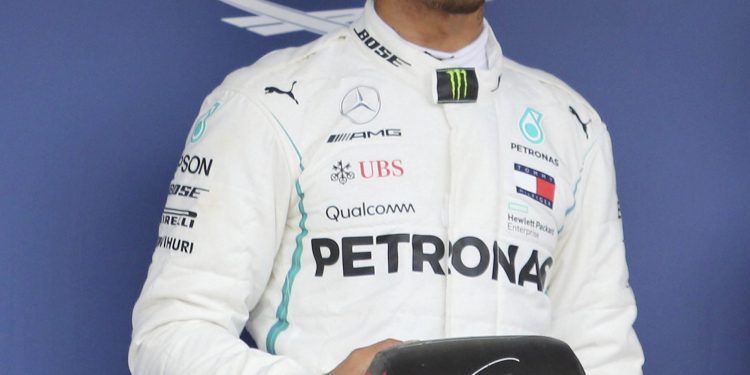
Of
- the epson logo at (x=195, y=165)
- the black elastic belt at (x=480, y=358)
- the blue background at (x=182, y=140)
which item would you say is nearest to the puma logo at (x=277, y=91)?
the epson logo at (x=195, y=165)

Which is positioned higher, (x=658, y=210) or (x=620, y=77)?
(x=620, y=77)

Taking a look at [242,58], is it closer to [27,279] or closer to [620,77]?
[27,279]

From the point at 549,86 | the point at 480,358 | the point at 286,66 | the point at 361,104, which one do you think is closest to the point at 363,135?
the point at 361,104

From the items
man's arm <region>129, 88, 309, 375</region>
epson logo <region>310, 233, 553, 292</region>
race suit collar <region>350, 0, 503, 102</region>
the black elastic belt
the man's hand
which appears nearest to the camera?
the black elastic belt

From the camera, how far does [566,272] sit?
1.87 meters

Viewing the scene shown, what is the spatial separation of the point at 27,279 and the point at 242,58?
45cm

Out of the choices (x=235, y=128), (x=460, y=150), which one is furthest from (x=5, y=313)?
(x=460, y=150)

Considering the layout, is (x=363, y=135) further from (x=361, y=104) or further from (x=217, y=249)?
(x=217, y=249)

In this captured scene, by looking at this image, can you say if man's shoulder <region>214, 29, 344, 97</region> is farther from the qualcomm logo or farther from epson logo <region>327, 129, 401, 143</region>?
the qualcomm logo

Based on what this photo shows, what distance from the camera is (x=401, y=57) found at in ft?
5.81

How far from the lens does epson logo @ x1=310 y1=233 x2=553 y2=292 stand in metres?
1.66

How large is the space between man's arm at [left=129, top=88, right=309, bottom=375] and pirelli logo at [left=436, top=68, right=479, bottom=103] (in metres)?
0.21

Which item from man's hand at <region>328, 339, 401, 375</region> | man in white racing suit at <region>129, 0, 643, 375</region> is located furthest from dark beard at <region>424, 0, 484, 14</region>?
man's hand at <region>328, 339, 401, 375</region>

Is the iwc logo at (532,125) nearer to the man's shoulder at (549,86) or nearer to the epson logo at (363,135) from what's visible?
the man's shoulder at (549,86)
